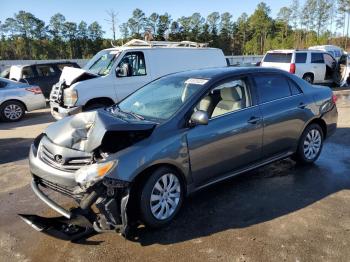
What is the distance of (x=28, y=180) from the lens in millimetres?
5484

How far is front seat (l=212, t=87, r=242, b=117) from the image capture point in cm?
454

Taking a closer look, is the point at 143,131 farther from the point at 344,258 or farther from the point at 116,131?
the point at 344,258

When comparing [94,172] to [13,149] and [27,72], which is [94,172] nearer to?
[13,149]

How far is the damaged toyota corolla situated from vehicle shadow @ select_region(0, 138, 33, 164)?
260cm

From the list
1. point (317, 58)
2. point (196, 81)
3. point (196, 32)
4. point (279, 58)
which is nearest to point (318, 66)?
point (317, 58)

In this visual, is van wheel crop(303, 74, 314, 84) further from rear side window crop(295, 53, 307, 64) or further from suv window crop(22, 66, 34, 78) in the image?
suv window crop(22, 66, 34, 78)

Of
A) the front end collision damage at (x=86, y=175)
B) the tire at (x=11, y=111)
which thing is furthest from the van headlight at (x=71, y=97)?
the front end collision damage at (x=86, y=175)

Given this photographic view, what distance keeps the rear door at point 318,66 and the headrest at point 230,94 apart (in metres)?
13.4

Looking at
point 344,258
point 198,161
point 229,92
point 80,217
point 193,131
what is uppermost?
point 229,92

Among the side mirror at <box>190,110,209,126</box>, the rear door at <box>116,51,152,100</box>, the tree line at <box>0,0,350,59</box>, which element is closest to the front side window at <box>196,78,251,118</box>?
the side mirror at <box>190,110,209,126</box>

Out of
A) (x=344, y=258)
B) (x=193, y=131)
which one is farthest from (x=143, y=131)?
(x=344, y=258)

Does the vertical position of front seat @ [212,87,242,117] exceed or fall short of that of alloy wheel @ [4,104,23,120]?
it exceeds it

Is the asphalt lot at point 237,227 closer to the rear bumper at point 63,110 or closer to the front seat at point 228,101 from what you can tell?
the front seat at point 228,101

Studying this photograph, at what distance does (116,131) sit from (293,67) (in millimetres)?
13895
